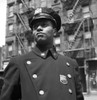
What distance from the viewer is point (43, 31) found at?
8.38 ft

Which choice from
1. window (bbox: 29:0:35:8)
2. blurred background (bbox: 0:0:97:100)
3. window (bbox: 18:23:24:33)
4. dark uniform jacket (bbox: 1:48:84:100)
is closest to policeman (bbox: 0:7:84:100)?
dark uniform jacket (bbox: 1:48:84:100)

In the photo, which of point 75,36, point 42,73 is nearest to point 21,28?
point 75,36

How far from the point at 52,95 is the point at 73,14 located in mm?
20647

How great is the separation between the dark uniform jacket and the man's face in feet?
0.54

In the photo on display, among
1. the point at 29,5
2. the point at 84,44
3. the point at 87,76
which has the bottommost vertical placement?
the point at 87,76

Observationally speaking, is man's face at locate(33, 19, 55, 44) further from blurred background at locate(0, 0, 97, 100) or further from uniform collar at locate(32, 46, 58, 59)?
blurred background at locate(0, 0, 97, 100)

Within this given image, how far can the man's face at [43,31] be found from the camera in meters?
2.52

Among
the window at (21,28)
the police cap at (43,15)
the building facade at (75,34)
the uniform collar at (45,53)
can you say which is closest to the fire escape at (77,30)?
the building facade at (75,34)

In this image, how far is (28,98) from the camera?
7.43ft

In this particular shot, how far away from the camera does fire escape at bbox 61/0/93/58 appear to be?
68.3 ft

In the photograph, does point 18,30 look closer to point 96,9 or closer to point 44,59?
point 96,9

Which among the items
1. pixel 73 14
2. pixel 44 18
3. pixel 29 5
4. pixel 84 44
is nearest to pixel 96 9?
pixel 73 14

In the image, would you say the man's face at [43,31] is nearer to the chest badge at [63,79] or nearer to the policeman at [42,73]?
the policeman at [42,73]

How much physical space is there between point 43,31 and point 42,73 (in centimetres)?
54
